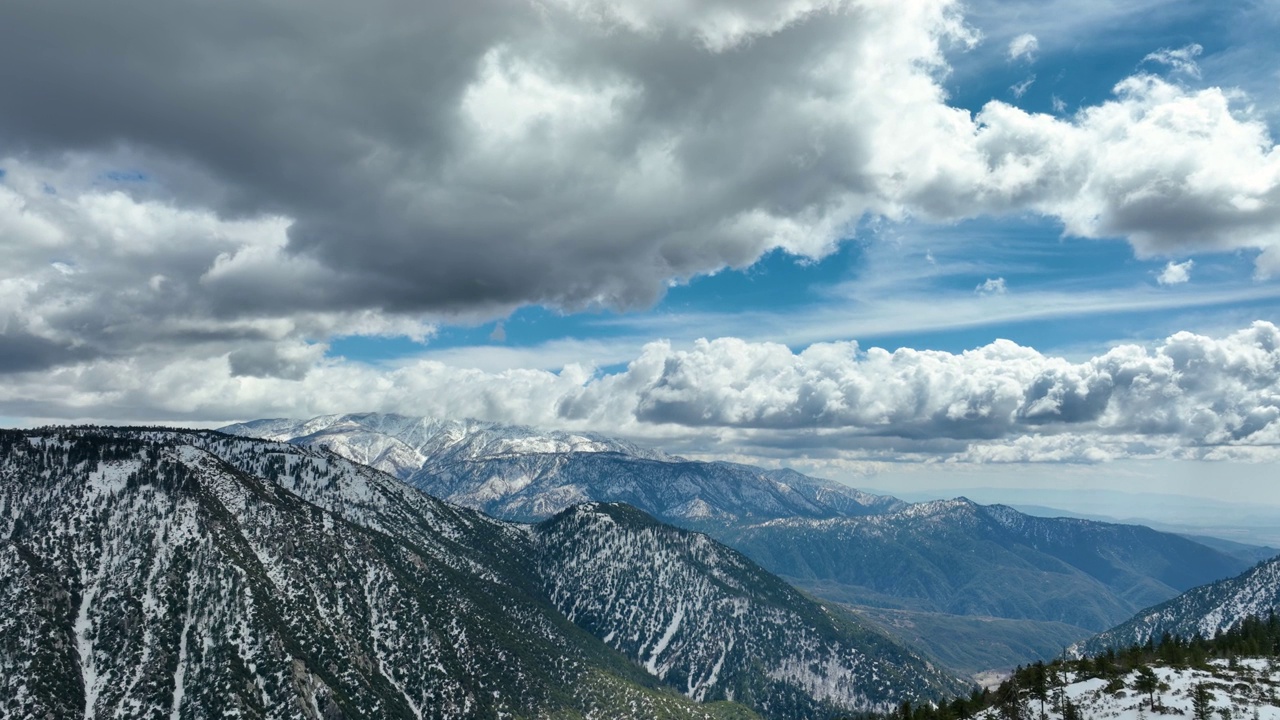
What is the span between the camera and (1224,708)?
6245 inches

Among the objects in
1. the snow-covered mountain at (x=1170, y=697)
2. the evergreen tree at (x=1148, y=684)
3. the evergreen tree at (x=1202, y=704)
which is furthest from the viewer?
the evergreen tree at (x=1148, y=684)

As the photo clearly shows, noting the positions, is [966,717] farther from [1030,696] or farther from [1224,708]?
[1224,708]

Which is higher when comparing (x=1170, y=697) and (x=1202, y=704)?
(x=1202, y=704)

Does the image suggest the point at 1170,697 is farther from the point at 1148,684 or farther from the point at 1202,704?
the point at 1202,704

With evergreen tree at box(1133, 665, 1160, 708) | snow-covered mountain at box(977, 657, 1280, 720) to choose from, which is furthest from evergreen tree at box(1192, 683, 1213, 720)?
evergreen tree at box(1133, 665, 1160, 708)

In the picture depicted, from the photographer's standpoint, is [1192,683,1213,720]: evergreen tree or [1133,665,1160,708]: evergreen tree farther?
[1133,665,1160,708]: evergreen tree

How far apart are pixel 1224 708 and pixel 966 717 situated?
55969mm

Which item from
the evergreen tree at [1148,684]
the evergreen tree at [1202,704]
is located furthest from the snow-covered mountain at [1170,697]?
the evergreen tree at [1148,684]

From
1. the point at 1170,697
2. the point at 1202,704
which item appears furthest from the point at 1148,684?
the point at 1202,704

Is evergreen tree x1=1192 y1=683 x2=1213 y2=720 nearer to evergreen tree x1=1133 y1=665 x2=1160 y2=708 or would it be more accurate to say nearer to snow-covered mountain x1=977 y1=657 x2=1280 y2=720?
snow-covered mountain x1=977 y1=657 x2=1280 y2=720

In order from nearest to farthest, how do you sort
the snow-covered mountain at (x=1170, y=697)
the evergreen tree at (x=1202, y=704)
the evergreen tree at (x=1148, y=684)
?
the evergreen tree at (x=1202, y=704)
the snow-covered mountain at (x=1170, y=697)
the evergreen tree at (x=1148, y=684)

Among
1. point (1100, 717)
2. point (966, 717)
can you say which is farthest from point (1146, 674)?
point (966, 717)

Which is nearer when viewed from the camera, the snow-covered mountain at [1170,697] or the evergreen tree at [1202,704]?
the evergreen tree at [1202,704]

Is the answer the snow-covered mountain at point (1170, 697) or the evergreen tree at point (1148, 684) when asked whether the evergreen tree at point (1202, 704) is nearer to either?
the snow-covered mountain at point (1170, 697)
